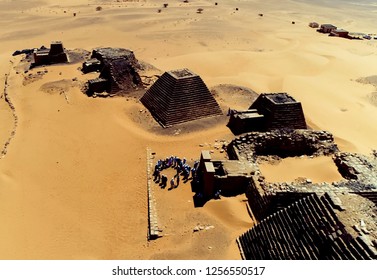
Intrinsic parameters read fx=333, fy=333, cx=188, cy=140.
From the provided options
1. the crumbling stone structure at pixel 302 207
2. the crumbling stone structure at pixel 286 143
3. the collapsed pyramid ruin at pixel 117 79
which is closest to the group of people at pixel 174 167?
the crumbling stone structure at pixel 302 207

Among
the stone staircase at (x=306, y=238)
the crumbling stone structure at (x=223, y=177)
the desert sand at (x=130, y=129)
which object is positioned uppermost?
the stone staircase at (x=306, y=238)

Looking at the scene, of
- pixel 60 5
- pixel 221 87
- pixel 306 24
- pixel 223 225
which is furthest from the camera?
pixel 60 5

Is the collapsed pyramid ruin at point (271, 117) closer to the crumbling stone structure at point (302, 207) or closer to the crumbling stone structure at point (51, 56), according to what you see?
the crumbling stone structure at point (302, 207)

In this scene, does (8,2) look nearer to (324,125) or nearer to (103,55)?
(103,55)

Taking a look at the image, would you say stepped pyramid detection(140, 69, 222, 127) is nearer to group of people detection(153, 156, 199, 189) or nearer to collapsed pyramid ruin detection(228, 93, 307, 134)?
collapsed pyramid ruin detection(228, 93, 307, 134)

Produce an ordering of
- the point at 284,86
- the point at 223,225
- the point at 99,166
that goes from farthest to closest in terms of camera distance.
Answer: the point at 284,86 < the point at 99,166 < the point at 223,225

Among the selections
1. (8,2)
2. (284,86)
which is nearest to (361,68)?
(284,86)

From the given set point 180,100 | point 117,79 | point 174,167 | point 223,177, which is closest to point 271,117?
point 180,100
